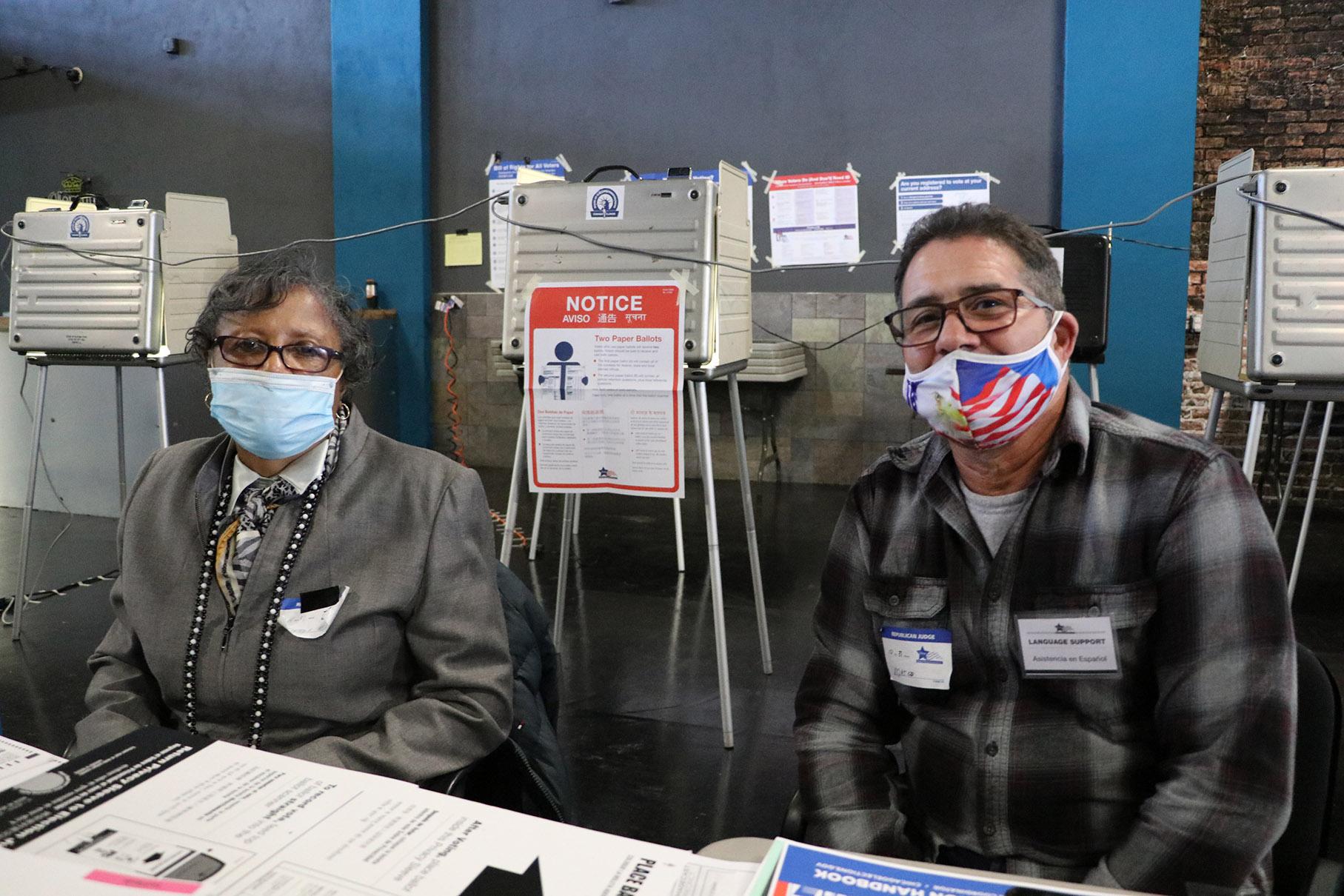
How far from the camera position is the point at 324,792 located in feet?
2.77

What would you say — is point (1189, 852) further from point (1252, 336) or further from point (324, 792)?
point (1252, 336)

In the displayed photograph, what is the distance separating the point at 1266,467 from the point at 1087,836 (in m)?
4.81

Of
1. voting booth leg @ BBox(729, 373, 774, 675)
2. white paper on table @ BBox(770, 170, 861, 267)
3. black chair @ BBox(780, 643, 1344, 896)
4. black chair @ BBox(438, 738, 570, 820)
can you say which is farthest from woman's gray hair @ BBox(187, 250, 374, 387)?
white paper on table @ BBox(770, 170, 861, 267)

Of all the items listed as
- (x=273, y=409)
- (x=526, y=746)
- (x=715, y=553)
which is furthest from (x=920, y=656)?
(x=715, y=553)

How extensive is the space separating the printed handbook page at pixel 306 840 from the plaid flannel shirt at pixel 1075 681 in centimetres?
54

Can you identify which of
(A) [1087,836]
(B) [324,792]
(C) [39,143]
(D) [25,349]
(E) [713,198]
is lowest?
(A) [1087,836]

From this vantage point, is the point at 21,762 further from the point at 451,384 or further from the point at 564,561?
the point at 451,384

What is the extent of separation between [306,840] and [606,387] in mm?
1867

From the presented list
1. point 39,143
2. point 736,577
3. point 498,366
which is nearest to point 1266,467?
point 736,577

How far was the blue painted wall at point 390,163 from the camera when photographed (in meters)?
6.76

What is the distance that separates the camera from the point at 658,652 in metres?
3.46

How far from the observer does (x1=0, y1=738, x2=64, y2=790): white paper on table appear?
0.87 m

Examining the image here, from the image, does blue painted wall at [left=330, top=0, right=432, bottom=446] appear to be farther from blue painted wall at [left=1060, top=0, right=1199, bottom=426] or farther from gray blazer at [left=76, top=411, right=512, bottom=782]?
gray blazer at [left=76, top=411, right=512, bottom=782]

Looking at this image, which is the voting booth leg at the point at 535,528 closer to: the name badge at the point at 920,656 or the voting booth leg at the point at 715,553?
the voting booth leg at the point at 715,553
